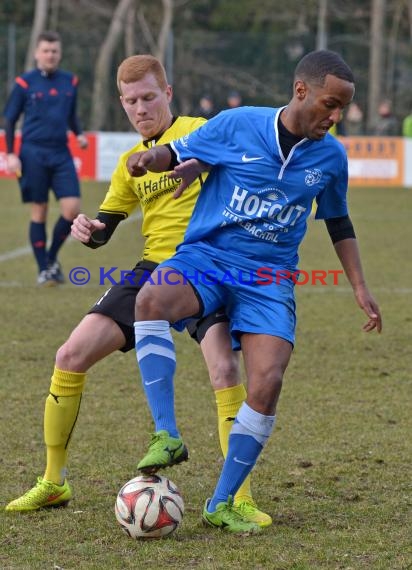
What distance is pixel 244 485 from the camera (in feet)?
14.8

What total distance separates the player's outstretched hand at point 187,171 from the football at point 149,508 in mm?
1074

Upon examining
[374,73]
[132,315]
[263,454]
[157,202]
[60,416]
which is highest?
[374,73]

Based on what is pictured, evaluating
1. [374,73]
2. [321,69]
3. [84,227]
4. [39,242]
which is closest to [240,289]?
[84,227]

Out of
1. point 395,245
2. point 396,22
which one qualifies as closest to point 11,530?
point 395,245

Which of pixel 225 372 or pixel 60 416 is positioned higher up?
pixel 225 372

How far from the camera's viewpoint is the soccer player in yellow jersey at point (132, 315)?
179 inches

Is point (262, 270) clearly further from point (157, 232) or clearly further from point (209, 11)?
point (209, 11)

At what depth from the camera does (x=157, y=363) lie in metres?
4.26

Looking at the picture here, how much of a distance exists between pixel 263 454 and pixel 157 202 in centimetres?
134

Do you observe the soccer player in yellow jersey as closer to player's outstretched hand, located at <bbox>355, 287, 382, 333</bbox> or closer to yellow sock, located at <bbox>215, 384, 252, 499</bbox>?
yellow sock, located at <bbox>215, 384, 252, 499</bbox>

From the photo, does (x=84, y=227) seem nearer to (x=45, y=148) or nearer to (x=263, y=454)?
(x=263, y=454)

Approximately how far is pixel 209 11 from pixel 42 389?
39100 millimetres

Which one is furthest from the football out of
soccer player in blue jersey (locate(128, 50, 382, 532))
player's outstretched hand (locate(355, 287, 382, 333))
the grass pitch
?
player's outstretched hand (locate(355, 287, 382, 333))

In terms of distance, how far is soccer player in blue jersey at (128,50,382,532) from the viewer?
421cm
